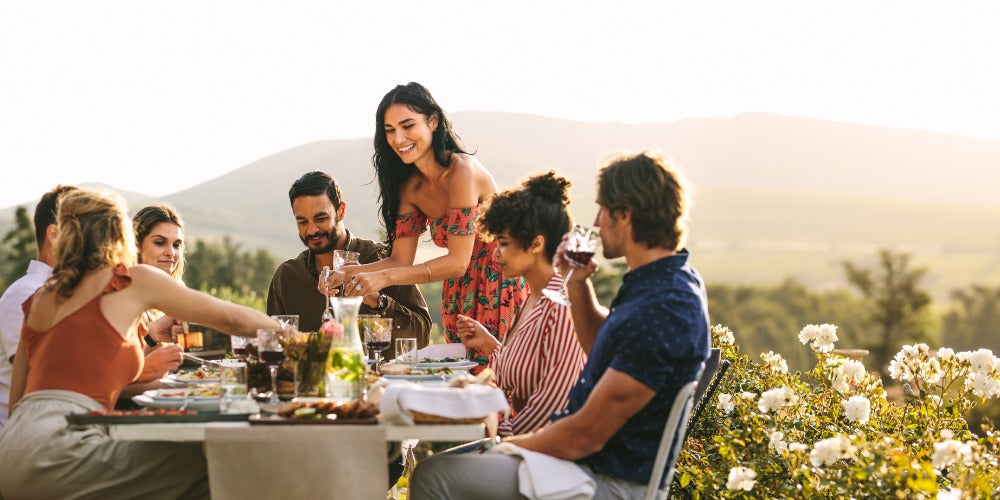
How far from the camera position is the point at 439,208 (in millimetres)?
4812

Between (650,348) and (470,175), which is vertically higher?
(470,175)

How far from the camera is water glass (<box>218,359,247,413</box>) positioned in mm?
2828

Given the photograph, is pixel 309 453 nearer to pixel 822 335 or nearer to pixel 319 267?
pixel 319 267

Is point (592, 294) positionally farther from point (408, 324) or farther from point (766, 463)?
point (408, 324)

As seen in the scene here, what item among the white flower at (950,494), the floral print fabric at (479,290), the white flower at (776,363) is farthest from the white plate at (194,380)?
the white flower at (776,363)

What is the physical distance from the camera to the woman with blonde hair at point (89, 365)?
2850mm

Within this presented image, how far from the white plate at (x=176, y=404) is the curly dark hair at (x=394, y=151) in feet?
6.73

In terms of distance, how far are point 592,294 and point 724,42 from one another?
22.9 metres

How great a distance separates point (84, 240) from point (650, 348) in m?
1.64

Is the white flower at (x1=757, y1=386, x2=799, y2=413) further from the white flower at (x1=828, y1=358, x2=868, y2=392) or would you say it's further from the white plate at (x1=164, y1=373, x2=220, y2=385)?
the white plate at (x1=164, y1=373, x2=220, y2=385)

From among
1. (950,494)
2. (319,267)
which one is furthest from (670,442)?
(319,267)

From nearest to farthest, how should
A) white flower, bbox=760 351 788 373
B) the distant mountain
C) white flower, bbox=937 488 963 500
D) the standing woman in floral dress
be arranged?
white flower, bbox=937 488 963 500 → the standing woman in floral dress → white flower, bbox=760 351 788 373 → the distant mountain

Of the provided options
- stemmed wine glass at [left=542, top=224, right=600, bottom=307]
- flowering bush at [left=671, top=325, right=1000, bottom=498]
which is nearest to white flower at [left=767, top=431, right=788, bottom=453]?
flowering bush at [left=671, top=325, right=1000, bottom=498]

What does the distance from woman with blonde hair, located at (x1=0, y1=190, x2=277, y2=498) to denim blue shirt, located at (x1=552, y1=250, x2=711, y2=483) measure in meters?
1.19
